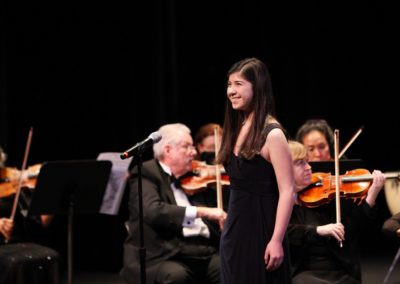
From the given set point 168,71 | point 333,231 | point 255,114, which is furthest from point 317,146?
point 255,114

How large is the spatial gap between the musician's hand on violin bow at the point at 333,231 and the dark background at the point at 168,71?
8.43 feet

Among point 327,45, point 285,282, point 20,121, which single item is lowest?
point 285,282

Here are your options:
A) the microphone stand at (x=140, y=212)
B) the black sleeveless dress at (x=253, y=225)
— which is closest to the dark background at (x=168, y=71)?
the microphone stand at (x=140, y=212)

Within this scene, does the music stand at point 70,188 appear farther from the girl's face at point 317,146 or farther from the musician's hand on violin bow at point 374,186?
the musician's hand on violin bow at point 374,186

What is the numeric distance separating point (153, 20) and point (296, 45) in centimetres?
129

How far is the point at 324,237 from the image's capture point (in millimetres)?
3535

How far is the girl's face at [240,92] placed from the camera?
2.82 m

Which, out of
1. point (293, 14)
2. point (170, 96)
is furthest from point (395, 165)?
point (170, 96)

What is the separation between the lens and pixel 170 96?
5.86 m

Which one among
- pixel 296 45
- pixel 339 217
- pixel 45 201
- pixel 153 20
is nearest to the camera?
pixel 339 217

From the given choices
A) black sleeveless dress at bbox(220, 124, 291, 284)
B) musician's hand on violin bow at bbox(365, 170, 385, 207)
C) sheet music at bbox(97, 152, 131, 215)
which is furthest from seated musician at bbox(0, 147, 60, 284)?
musician's hand on violin bow at bbox(365, 170, 385, 207)

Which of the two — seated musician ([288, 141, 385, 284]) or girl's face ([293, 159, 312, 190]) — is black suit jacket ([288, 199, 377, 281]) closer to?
seated musician ([288, 141, 385, 284])

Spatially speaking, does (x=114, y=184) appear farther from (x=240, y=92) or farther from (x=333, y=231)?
(x=240, y=92)

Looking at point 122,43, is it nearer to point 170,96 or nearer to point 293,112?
point 170,96
